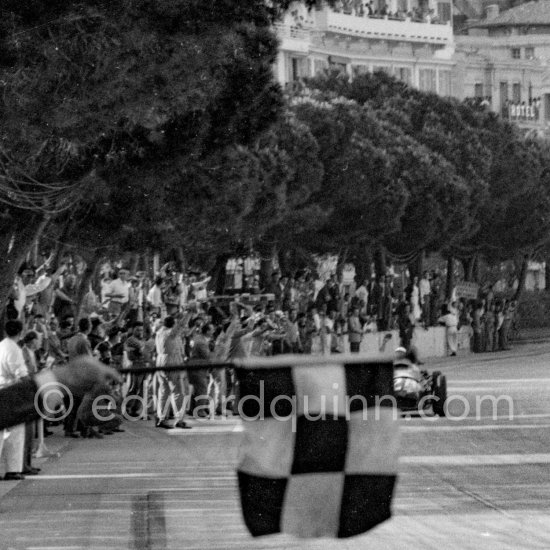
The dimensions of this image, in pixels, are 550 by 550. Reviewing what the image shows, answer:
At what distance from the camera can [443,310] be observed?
192 feet

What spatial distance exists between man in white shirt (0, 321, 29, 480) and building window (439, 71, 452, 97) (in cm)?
8435

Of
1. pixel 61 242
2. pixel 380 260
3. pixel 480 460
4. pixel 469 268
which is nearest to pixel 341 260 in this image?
pixel 380 260

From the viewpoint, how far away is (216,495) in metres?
8.27

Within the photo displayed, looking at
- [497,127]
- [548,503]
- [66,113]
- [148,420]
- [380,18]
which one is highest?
[380,18]

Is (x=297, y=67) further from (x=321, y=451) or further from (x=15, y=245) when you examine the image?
(x=321, y=451)

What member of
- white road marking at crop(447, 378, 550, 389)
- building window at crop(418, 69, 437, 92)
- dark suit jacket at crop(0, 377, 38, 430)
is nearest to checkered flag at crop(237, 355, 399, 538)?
dark suit jacket at crop(0, 377, 38, 430)

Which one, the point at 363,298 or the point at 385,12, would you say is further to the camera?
the point at 385,12

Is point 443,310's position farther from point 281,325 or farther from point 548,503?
point 548,503

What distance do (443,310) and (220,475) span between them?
2032 inches

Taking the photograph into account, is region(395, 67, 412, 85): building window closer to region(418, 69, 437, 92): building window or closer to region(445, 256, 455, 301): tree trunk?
region(418, 69, 437, 92): building window

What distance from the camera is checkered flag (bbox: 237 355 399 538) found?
6.49 m

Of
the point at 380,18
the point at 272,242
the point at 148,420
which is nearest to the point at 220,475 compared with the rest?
the point at 148,420

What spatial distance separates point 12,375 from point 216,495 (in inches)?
351

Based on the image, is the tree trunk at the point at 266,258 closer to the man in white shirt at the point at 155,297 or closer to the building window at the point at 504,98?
the man in white shirt at the point at 155,297
